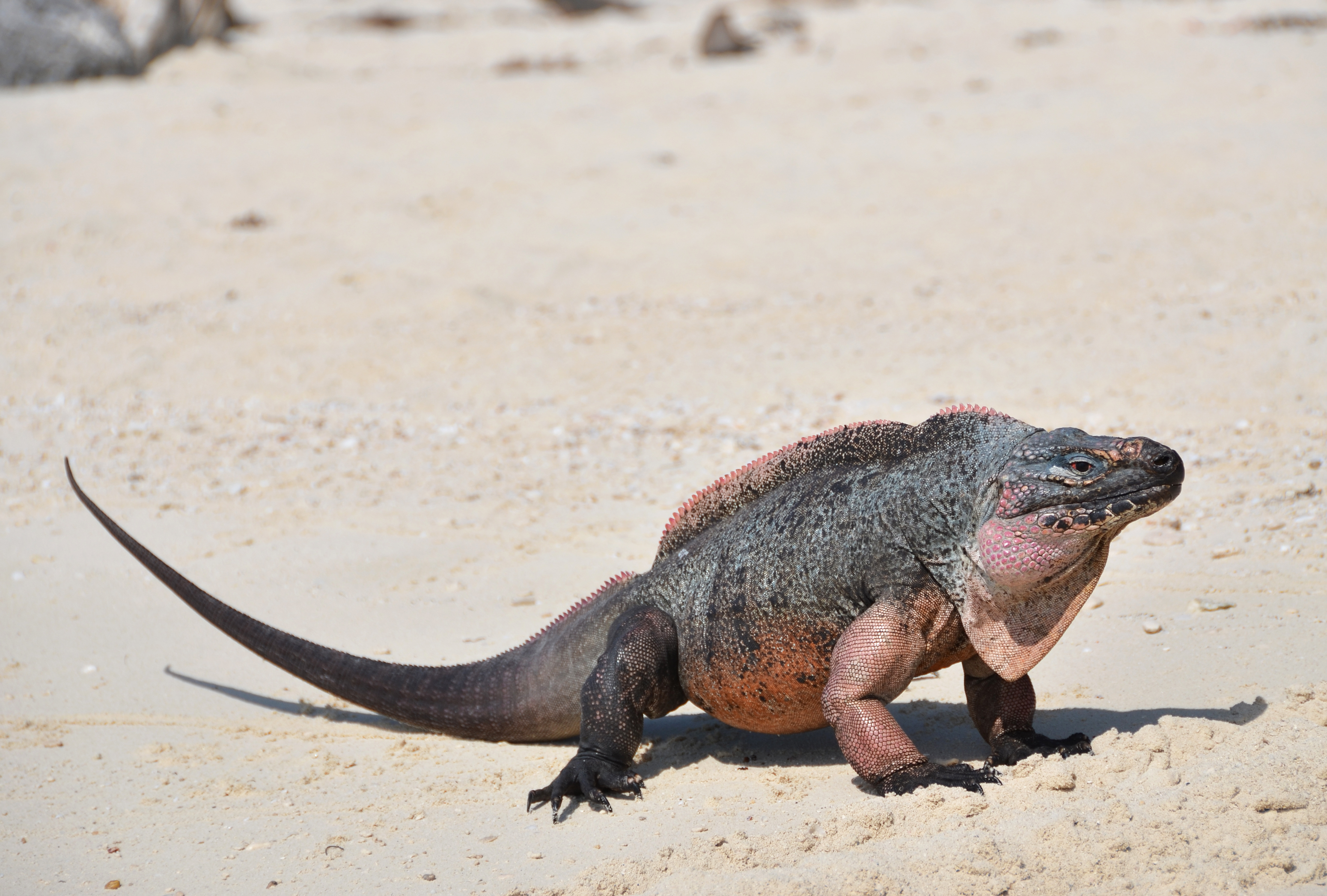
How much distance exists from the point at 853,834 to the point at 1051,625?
2.70ft

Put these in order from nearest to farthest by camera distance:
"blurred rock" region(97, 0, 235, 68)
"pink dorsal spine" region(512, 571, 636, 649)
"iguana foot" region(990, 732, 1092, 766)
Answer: "iguana foot" region(990, 732, 1092, 766) < "pink dorsal spine" region(512, 571, 636, 649) < "blurred rock" region(97, 0, 235, 68)

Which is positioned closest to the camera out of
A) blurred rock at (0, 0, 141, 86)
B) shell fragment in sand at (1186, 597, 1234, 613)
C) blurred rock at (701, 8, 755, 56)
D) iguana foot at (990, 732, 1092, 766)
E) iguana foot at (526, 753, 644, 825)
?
iguana foot at (990, 732, 1092, 766)

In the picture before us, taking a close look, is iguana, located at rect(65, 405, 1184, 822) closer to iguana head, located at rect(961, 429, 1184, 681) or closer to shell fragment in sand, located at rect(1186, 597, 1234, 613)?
iguana head, located at rect(961, 429, 1184, 681)

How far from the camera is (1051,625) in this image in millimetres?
3373

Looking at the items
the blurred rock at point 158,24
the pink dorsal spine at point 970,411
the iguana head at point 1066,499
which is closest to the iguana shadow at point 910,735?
the iguana head at point 1066,499

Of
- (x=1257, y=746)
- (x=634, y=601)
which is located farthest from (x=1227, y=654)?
(x=634, y=601)

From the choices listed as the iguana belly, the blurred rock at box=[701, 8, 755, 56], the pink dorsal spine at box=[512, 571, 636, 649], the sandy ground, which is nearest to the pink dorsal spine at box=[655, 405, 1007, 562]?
the pink dorsal spine at box=[512, 571, 636, 649]

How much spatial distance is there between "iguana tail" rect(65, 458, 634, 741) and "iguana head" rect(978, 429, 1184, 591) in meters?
1.52

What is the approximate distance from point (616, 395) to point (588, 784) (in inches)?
184

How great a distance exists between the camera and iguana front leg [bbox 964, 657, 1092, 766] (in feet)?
12.1

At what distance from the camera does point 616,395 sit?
8305 mm

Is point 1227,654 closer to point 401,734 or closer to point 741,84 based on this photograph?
point 401,734

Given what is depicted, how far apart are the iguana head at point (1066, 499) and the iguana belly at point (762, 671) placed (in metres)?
0.66

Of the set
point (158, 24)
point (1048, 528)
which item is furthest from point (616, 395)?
point (158, 24)
